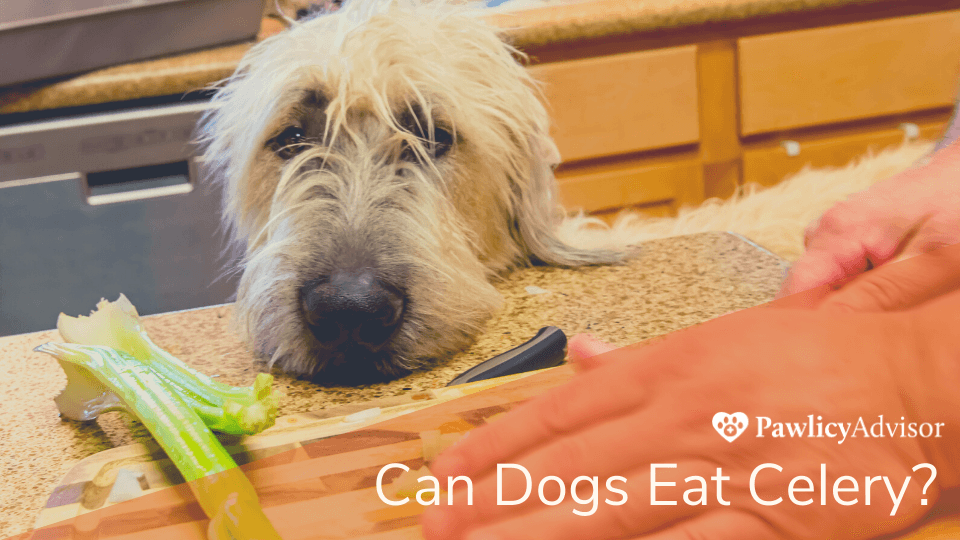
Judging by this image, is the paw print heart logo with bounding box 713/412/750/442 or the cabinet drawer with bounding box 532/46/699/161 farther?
the cabinet drawer with bounding box 532/46/699/161

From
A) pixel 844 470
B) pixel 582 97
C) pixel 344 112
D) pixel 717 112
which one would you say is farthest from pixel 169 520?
pixel 717 112

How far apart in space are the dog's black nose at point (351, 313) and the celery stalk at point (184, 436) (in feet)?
0.72

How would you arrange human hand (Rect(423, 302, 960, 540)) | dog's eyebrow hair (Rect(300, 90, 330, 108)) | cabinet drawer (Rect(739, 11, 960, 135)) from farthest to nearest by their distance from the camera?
1. cabinet drawer (Rect(739, 11, 960, 135))
2. dog's eyebrow hair (Rect(300, 90, 330, 108))
3. human hand (Rect(423, 302, 960, 540))

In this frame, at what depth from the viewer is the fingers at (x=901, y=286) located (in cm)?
59

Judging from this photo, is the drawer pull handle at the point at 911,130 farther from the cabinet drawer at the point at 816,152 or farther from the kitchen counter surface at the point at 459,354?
the kitchen counter surface at the point at 459,354

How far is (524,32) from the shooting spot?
200 cm

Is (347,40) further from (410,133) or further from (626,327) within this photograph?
(626,327)

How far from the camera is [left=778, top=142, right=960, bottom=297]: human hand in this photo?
0.68 m

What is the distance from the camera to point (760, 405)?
438 mm

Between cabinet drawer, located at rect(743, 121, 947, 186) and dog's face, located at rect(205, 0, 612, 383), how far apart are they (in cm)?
137

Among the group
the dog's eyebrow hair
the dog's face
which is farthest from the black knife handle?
the dog's eyebrow hair

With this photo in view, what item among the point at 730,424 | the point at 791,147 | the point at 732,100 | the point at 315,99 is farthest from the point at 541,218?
the point at 791,147

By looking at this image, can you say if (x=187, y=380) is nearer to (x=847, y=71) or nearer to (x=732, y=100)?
(x=732, y=100)

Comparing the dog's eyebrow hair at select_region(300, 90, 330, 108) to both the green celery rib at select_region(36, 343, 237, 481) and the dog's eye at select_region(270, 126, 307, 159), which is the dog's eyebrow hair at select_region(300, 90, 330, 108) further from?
the green celery rib at select_region(36, 343, 237, 481)
